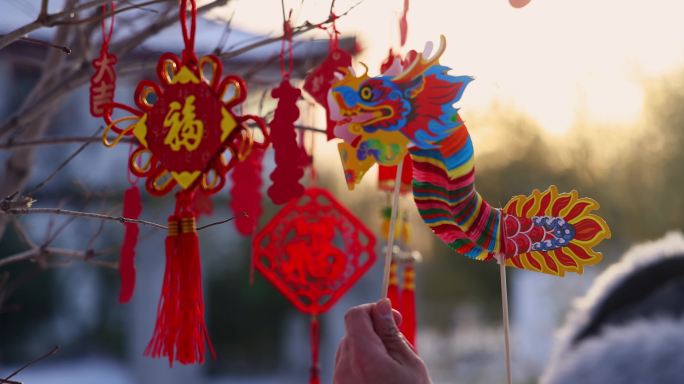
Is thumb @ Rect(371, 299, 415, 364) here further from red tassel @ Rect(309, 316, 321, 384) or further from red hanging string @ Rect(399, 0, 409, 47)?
red hanging string @ Rect(399, 0, 409, 47)

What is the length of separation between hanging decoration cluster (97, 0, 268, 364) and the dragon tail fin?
313 millimetres

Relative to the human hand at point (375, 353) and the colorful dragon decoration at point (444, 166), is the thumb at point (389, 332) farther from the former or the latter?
the colorful dragon decoration at point (444, 166)

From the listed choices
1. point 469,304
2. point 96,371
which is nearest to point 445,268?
point 469,304

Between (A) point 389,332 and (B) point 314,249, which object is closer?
(A) point 389,332

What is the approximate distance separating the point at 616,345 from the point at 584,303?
14.4 inches

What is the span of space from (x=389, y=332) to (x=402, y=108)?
0.81ft

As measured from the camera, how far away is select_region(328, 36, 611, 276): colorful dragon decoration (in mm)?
919

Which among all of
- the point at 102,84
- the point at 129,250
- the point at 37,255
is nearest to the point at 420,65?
the point at 102,84

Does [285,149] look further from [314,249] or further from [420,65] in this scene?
[314,249]

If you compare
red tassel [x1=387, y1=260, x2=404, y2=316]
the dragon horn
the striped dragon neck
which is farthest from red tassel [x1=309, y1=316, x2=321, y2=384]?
the dragon horn

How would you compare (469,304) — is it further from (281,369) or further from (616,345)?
(616,345)

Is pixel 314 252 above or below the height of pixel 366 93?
below

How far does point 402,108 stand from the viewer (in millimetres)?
921

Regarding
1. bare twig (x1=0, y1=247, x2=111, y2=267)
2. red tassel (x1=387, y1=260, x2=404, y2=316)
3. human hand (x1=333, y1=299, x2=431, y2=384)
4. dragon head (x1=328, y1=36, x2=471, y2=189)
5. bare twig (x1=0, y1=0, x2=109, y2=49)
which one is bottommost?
human hand (x1=333, y1=299, x2=431, y2=384)
